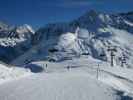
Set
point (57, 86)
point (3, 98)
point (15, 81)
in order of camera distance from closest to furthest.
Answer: point (3, 98)
point (57, 86)
point (15, 81)

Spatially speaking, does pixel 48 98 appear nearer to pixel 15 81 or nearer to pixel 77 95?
pixel 77 95

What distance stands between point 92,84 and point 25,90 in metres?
6.92

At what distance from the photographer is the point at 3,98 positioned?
25.6 meters

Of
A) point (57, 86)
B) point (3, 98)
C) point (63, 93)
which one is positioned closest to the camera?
point (3, 98)

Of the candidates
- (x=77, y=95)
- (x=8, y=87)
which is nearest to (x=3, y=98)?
(x=8, y=87)

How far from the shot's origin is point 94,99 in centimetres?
2588

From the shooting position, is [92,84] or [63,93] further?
[92,84]

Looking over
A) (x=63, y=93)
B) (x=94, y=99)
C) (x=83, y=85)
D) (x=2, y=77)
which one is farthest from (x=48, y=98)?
(x=2, y=77)

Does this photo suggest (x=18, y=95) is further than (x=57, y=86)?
No

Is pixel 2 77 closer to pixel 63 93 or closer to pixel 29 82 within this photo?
pixel 29 82

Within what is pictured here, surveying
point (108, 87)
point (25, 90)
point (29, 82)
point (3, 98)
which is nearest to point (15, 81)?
point (29, 82)

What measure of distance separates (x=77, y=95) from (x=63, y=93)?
1.40 metres

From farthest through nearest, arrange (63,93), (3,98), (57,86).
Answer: (57,86), (63,93), (3,98)

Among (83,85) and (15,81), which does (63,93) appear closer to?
(83,85)
